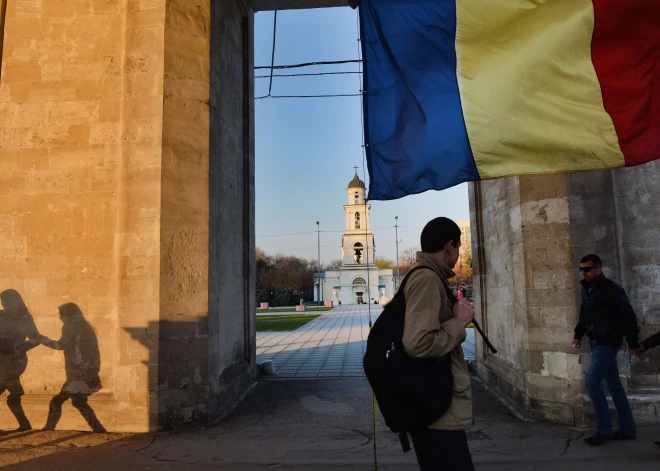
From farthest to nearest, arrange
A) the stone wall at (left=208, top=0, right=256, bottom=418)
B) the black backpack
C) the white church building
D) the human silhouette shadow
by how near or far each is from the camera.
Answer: the white church building < the stone wall at (left=208, top=0, right=256, bottom=418) < the human silhouette shadow < the black backpack

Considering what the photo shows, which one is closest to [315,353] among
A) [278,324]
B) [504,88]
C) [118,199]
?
[118,199]

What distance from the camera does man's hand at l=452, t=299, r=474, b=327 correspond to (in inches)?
103

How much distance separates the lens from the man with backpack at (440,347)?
2.44 meters

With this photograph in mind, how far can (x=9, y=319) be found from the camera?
6383 millimetres

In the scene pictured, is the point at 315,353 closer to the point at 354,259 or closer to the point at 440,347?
the point at 440,347

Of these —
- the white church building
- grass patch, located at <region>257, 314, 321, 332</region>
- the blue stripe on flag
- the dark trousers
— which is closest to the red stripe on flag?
the blue stripe on flag

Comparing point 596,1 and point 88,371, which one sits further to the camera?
point 88,371

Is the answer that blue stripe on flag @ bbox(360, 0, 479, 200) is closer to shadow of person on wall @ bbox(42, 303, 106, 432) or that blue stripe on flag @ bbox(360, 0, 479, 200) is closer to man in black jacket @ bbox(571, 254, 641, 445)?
man in black jacket @ bbox(571, 254, 641, 445)

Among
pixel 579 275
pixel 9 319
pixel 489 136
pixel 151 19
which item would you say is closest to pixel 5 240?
pixel 9 319

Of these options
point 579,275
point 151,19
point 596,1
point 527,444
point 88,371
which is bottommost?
point 527,444

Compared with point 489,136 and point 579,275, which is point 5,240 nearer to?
point 489,136

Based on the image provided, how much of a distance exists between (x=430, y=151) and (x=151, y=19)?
4.84 metres

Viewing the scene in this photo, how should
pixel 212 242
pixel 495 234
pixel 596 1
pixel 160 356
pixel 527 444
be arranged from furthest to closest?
pixel 495 234 < pixel 212 242 < pixel 160 356 < pixel 527 444 < pixel 596 1

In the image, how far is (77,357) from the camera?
→ 20.7 ft
